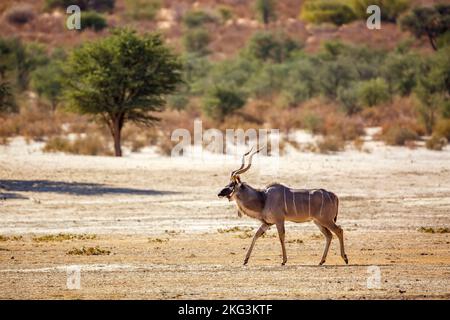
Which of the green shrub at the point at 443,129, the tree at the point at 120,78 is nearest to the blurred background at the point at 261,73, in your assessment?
the green shrub at the point at 443,129

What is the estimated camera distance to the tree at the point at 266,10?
88.3 meters

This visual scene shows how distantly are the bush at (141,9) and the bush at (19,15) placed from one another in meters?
8.56

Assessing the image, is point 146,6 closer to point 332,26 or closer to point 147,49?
point 332,26

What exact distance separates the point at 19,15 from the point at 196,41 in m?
17.6

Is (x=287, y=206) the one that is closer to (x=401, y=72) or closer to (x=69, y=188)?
(x=69, y=188)

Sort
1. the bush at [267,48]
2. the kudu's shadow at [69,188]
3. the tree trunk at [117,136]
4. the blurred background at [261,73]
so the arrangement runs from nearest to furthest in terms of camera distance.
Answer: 1. the kudu's shadow at [69,188]
2. the tree trunk at [117,136]
3. the blurred background at [261,73]
4. the bush at [267,48]

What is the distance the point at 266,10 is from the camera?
291 ft

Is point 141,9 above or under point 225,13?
above

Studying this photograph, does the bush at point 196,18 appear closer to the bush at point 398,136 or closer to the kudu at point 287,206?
the bush at point 398,136

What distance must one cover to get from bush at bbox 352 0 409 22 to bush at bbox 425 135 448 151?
4733cm

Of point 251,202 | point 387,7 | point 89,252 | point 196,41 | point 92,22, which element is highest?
point 387,7

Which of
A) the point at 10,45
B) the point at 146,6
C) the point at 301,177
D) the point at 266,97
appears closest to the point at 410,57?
the point at 266,97

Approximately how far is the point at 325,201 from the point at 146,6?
7801 centimetres

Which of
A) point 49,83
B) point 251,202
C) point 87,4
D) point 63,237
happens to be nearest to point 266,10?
point 87,4
